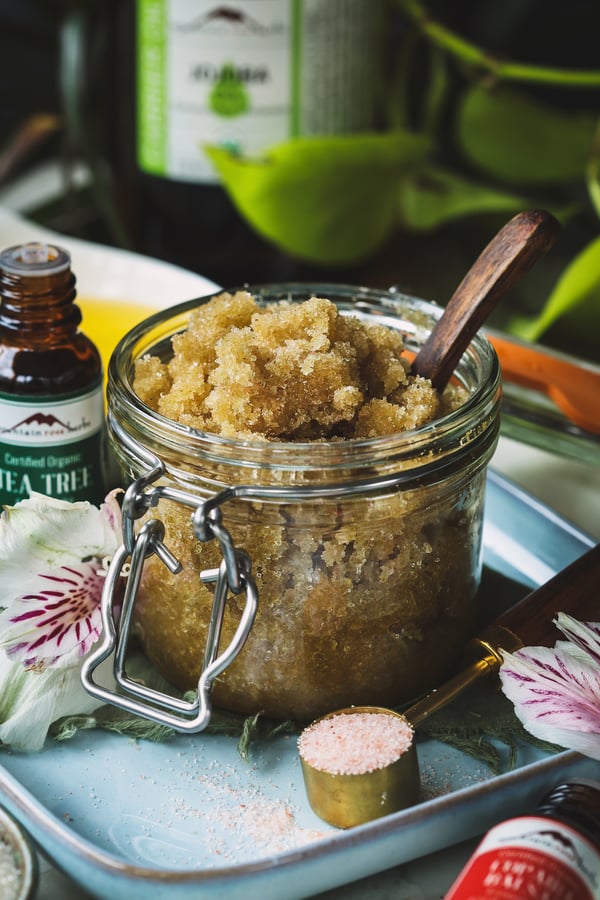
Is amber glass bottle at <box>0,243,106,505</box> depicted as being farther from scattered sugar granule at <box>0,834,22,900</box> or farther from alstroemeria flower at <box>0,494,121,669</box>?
scattered sugar granule at <box>0,834,22,900</box>

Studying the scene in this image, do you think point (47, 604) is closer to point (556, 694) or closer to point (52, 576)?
point (52, 576)

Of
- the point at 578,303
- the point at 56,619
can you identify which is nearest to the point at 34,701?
the point at 56,619

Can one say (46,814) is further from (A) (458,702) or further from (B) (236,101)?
(B) (236,101)

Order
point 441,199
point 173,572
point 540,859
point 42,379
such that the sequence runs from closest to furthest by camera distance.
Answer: point 540,859 < point 173,572 < point 42,379 < point 441,199

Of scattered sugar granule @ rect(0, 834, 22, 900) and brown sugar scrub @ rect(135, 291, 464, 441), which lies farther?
brown sugar scrub @ rect(135, 291, 464, 441)

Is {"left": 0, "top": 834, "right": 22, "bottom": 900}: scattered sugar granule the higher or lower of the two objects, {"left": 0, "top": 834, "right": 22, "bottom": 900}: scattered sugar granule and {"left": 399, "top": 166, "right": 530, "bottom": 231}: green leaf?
the higher

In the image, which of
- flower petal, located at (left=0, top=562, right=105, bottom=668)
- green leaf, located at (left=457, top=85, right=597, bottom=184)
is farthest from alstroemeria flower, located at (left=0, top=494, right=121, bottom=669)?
green leaf, located at (left=457, top=85, right=597, bottom=184)
